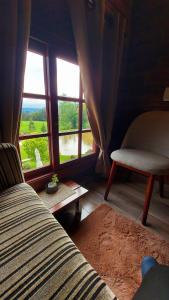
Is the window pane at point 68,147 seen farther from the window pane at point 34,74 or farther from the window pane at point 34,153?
the window pane at point 34,74

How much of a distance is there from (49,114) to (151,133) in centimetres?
Result: 103

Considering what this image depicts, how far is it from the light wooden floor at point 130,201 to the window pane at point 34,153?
1.94 ft

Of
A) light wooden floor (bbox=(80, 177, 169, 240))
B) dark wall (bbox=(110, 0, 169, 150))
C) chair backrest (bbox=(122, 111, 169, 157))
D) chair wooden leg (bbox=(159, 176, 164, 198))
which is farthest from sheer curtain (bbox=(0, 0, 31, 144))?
chair wooden leg (bbox=(159, 176, 164, 198))

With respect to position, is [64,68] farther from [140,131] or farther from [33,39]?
[140,131]

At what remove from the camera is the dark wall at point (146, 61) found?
1.54 m

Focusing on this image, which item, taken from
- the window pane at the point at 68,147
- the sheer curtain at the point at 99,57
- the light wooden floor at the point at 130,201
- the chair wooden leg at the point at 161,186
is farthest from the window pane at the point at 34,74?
the chair wooden leg at the point at 161,186

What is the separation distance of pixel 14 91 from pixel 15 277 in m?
0.90

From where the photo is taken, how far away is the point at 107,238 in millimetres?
1076

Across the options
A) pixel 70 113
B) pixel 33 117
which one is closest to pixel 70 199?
pixel 33 117

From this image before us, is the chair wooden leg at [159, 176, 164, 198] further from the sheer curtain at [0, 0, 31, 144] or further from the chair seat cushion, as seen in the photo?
the sheer curtain at [0, 0, 31, 144]

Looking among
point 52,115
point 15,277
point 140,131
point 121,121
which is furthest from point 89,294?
point 121,121

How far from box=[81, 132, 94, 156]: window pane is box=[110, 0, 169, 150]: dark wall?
0.53 metres

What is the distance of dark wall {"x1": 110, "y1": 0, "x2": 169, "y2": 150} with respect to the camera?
1537mm

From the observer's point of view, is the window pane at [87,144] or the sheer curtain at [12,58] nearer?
the sheer curtain at [12,58]
